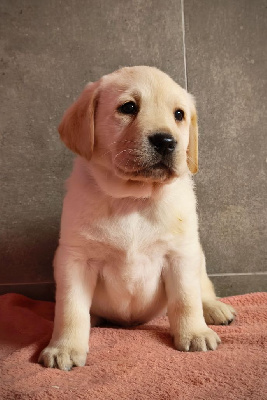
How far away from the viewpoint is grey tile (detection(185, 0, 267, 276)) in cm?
295

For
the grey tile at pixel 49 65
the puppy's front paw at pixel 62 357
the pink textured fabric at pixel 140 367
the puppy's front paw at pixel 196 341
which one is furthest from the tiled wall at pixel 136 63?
the puppy's front paw at pixel 62 357

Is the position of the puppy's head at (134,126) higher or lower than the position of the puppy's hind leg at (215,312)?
higher

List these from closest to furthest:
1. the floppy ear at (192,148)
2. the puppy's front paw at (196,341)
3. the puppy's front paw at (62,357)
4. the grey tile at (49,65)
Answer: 1. the puppy's front paw at (62,357)
2. the puppy's front paw at (196,341)
3. the floppy ear at (192,148)
4. the grey tile at (49,65)

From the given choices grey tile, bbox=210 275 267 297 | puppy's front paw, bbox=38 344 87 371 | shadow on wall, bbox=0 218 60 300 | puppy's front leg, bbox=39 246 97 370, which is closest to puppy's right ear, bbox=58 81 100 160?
puppy's front leg, bbox=39 246 97 370

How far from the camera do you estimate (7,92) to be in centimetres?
291

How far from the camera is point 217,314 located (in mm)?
2281

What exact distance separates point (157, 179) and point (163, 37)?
4.88 feet

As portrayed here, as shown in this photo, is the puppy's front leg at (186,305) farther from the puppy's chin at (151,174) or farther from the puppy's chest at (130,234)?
the puppy's chin at (151,174)

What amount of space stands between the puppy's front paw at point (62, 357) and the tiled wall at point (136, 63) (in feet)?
4.10

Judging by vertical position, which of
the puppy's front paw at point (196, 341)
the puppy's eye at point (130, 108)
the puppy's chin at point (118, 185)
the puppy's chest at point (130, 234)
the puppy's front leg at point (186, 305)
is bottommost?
the puppy's front paw at point (196, 341)

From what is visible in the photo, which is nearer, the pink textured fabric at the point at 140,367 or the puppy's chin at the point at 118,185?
the pink textured fabric at the point at 140,367

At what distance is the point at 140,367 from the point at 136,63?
6.44 feet

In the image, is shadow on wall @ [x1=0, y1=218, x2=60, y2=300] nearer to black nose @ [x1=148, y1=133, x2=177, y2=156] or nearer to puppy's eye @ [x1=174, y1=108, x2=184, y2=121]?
puppy's eye @ [x1=174, y1=108, x2=184, y2=121]

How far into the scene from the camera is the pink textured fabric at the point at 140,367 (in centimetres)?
147
